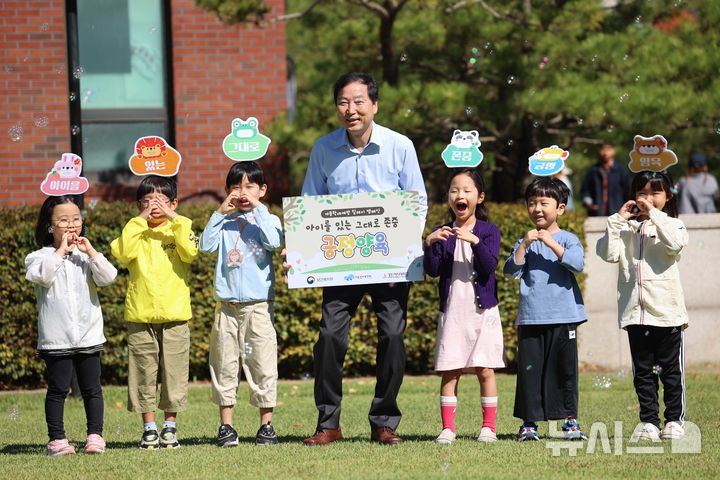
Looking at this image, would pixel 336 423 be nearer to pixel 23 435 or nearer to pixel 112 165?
pixel 23 435

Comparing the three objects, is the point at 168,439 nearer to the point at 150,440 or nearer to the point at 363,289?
the point at 150,440

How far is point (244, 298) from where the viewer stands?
Answer: 22.6ft

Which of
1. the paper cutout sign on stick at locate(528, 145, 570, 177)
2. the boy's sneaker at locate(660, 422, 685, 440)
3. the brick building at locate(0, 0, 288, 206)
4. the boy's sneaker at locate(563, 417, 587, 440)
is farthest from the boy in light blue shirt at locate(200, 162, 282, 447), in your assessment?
the brick building at locate(0, 0, 288, 206)

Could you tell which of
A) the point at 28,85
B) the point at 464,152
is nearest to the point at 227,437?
the point at 464,152

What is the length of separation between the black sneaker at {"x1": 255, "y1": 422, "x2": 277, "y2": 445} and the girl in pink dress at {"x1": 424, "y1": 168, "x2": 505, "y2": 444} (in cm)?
98

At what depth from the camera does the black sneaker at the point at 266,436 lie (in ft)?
22.8

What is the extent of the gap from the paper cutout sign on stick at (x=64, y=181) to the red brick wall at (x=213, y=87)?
16.4 feet

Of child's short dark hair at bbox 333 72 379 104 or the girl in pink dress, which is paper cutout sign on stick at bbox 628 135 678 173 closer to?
the girl in pink dress

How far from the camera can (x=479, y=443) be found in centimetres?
675

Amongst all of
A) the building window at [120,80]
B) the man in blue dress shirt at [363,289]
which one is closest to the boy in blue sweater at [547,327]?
the man in blue dress shirt at [363,289]

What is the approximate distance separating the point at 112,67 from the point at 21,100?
3.25ft

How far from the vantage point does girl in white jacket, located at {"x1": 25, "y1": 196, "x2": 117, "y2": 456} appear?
6.81 metres

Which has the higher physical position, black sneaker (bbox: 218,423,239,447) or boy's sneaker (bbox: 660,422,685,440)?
black sneaker (bbox: 218,423,239,447)

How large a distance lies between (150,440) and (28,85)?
6.01 metres
